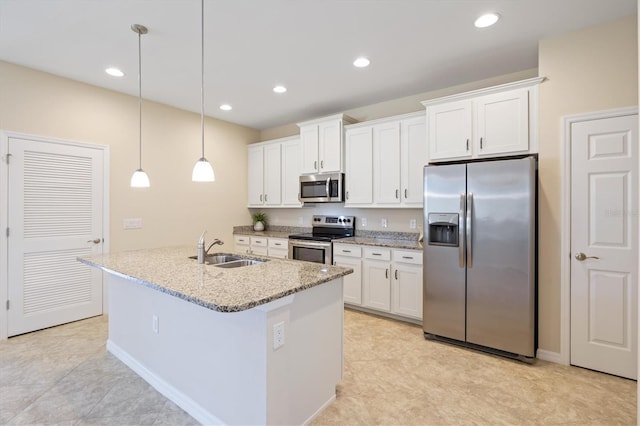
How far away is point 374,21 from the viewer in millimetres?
2451

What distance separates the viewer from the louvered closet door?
Answer: 322 cm

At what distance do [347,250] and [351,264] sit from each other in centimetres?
18

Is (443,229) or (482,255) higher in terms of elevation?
(443,229)

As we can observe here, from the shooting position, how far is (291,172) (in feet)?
16.4

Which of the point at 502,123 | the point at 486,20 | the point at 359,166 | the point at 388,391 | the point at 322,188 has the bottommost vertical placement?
the point at 388,391

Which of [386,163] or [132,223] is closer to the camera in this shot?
[386,163]

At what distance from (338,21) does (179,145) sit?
3.07 meters

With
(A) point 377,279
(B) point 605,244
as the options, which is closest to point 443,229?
(A) point 377,279

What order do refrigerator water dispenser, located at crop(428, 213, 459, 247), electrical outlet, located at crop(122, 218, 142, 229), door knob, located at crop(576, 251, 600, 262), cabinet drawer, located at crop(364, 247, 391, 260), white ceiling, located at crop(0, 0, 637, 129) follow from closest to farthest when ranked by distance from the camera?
white ceiling, located at crop(0, 0, 637, 129), door knob, located at crop(576, 251, 600, 262), refrigerator water dispenser, located at crop(428, 213, 459, 247), cabinet drawer, located at crop(364, 247, 391, 260), electrical outlet, located at crop(122, 218, 142, 229)

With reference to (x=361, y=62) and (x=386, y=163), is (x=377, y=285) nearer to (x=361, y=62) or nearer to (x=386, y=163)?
(x=386, y=163)

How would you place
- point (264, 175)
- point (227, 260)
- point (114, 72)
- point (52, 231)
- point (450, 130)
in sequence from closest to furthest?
1. point (227, 260)
2. point (450, 130)
3. point (114, 72)
4. point (52, 231)
5. point (264, 175)

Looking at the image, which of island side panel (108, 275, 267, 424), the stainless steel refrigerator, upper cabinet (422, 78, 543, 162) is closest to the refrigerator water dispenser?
the stainless steel refrigerator

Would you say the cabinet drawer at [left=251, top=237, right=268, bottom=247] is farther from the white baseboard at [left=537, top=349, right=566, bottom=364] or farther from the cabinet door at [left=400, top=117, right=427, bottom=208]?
the white baseboard at [left=537, top=349, right=566, bottom=364]

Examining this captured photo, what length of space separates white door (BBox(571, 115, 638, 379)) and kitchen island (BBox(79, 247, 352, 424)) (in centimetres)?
203
